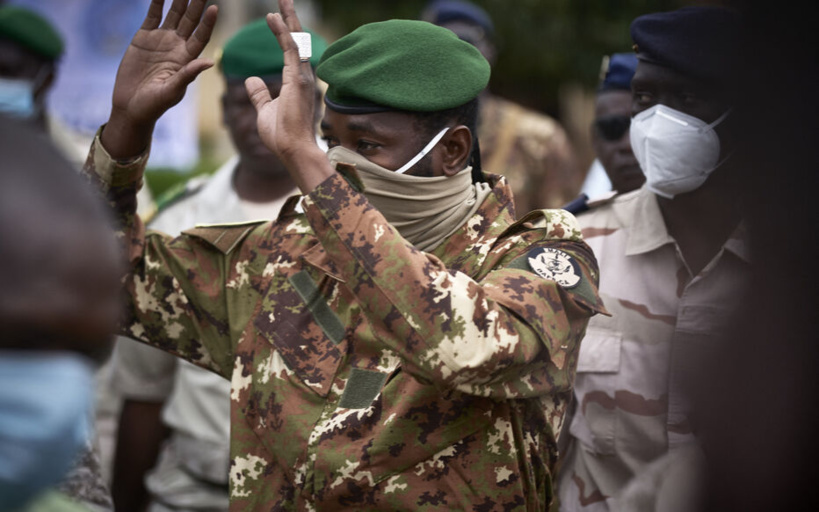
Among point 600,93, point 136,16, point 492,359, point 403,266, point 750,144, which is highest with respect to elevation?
point 750,144

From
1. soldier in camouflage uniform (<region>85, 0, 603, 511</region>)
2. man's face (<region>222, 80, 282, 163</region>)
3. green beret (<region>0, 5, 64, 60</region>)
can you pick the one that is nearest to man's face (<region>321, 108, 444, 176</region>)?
soldier in camouflage uniform (<region>85, 0, 603, 511</region>)

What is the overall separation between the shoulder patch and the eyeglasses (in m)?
2.00

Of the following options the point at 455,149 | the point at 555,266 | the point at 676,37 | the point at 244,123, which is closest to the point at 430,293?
the point at 555,266

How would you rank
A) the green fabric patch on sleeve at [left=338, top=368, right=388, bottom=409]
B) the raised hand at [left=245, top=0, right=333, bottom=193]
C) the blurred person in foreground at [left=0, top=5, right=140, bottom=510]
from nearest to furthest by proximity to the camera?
the raised hand at [left=245, top=0, right=333, bottom=193] → the green fabric patch on sleeve at [left=338, top=368, right=388, bottom=409] → the blurred person in foreground at [left=0, top=5, right=140, bottom=510]

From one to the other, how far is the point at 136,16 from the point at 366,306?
787 centimetres

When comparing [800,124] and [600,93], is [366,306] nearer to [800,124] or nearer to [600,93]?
[800,124]

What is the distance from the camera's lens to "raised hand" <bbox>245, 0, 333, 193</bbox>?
2.32 m

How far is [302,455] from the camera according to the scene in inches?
98.0

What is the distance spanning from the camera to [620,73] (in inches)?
173

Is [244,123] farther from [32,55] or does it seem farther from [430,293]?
[430,293]

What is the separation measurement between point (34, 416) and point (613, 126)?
355 centimetres

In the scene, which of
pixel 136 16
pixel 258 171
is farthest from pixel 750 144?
pixel 136 16

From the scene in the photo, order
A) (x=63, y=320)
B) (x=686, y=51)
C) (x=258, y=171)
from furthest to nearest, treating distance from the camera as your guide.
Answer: (x=258, y=171) → (x=686, y=51) → (x=63, y=320)

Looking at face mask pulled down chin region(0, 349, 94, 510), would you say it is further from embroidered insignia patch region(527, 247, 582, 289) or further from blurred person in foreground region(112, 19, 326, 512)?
blurred person in foreground region(112, 19, 326, 512)
